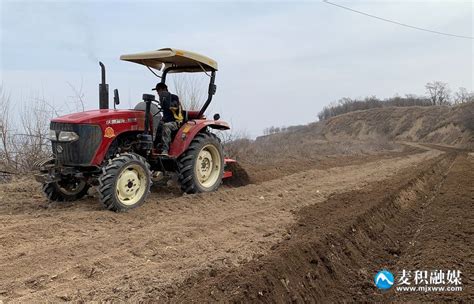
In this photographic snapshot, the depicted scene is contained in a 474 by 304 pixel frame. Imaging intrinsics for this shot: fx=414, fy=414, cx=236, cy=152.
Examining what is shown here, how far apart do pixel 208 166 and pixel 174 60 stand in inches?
78.8

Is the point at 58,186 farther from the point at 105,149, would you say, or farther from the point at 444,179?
the point at 444,179

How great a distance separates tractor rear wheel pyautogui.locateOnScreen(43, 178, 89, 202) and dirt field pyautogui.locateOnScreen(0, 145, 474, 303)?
187mm

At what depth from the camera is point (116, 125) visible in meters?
6.05

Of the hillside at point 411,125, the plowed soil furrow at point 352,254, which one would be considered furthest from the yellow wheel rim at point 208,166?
the hillside at point 411,125

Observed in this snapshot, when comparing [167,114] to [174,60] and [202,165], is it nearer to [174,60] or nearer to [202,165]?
[174,60]

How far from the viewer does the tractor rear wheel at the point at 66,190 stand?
19.8 feet

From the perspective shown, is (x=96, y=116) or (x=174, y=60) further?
(x=174, y=60)

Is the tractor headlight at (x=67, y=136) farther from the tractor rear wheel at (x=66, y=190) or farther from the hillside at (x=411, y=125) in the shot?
the hillside at (x=411, y=125)

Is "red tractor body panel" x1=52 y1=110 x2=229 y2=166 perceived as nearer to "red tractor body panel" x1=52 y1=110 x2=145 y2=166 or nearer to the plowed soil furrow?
"red tractor body panel" x1=52 y1=110 x2=145 y2=166

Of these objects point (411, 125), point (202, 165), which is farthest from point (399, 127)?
point (202, 165)

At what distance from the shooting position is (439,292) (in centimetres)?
347

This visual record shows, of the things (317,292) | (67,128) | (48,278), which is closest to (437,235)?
(317,292)

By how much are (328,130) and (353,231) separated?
6330 cm

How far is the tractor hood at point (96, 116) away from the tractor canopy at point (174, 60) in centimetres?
99
